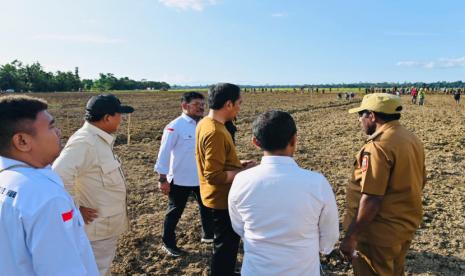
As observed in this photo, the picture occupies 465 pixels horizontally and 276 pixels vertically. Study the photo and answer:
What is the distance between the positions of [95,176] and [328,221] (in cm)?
185

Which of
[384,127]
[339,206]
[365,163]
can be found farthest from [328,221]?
[339,206]

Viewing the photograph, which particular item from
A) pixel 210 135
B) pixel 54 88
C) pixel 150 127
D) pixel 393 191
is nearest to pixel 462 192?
pixel 393 191

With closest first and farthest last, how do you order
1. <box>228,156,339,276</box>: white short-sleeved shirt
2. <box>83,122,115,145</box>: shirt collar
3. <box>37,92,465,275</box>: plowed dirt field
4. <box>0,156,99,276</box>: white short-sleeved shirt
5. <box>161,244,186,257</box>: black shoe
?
<box>0,156,99,276</box>: white short-sleeved shirt
<box>228,156,339,276</box>: white short-sleeved shirt
<box>83,122,115,145</box>: shirt collar
<box>37,92,465,275</box>: plowed dirt field
<box>161,244,186,257</box>: black shoe

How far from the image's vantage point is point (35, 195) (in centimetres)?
138

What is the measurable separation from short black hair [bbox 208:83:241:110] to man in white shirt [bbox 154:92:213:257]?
4.99ft

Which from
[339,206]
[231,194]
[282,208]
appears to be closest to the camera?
[282,208]

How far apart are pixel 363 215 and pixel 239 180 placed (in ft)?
3.27

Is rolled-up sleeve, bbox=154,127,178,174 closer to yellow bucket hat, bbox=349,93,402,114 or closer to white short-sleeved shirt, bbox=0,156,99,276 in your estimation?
yellow bucket hat, bbox=349,93,402,114

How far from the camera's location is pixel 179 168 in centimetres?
431

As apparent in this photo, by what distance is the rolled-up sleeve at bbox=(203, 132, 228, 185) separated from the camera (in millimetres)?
2779

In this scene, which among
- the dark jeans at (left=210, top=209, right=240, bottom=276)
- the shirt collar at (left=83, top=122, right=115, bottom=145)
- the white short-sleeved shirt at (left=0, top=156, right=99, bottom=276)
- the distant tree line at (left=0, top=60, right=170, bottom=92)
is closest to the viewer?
the white short-sleeved shirt at (left=0, top=156, right=99, bottom=276)

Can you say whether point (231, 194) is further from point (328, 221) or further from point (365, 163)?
point (365, 163)

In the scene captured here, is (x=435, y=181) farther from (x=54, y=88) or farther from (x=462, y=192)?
(x=54, y=88)

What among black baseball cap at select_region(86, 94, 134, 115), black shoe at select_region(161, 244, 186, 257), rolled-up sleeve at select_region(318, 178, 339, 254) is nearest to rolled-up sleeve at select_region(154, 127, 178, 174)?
black shoe at select_region(161, 244, 186, 257)
